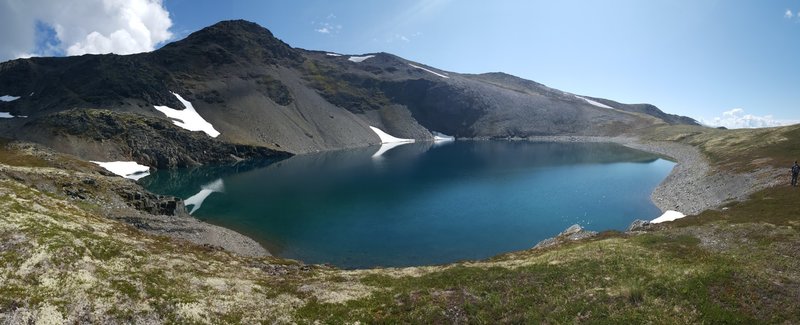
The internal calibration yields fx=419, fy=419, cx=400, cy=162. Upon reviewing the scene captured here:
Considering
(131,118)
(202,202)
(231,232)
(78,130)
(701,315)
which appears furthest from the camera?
(131,118)

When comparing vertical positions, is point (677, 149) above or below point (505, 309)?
above

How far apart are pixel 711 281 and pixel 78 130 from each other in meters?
156

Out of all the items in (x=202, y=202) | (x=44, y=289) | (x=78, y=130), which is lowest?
(x=202, y=202)

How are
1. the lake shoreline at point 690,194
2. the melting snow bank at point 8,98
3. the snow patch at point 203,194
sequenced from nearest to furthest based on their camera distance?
the lake shoreline at point 690,194, the snow patch at point 203,194, the melting snow bank at point 8,98

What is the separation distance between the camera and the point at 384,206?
81.1m

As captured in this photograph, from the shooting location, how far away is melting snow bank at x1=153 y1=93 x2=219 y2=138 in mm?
165125

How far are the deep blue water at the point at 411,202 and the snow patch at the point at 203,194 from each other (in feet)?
1.80

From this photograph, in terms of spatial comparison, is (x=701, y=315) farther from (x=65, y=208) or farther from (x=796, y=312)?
(x=65, y=208)

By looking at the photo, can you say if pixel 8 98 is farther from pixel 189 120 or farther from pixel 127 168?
pixel 127 168

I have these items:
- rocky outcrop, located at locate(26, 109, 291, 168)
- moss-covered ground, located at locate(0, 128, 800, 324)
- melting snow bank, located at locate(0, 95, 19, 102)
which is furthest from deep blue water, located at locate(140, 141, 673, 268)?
melting snow bank, located at locate(0, 95, 19, 102)

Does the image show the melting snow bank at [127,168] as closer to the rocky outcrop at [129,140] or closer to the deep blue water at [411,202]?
the rocky outcrop at [129,140]

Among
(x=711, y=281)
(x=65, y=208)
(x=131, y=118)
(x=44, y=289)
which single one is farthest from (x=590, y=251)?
(x=131, y=118)

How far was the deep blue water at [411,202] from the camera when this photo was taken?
57.4 m

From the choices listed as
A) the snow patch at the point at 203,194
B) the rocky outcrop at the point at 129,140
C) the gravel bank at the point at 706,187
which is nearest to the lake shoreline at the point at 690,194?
the gravel bank at the point at 706,187
